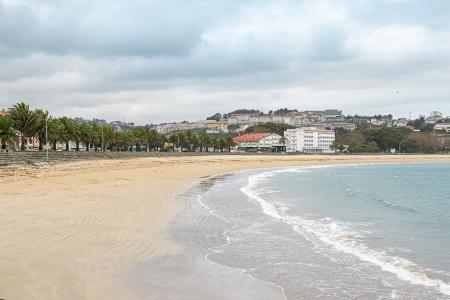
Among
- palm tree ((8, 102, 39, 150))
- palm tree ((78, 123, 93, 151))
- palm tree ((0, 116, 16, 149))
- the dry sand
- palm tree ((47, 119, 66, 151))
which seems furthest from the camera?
palm tree ((78, 123, 93, 151))

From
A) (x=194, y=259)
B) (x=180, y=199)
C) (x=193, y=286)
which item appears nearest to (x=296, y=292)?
(x=193, y=286)

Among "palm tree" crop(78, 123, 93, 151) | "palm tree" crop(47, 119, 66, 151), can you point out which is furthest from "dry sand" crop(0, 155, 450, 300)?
"palm tree" crop(78, 123, 93, 151)

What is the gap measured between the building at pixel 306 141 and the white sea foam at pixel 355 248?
158386mm

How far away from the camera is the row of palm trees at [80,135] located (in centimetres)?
5409

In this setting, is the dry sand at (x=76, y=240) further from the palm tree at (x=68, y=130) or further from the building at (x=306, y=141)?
the building at (x=306, y=141)

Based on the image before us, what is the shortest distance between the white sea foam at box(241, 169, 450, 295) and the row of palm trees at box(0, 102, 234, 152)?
40647mm

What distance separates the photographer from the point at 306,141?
180m

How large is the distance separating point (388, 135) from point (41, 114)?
127788mm

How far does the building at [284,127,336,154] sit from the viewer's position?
178m

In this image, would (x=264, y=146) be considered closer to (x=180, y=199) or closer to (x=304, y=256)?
(x=180, y=199)

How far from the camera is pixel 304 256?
10.9 metres

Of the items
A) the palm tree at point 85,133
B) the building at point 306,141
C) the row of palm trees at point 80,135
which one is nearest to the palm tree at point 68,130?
the row of palm trees at point 80,135

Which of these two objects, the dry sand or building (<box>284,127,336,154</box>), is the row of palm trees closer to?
the dry sand

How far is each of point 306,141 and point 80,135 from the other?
377 feet
